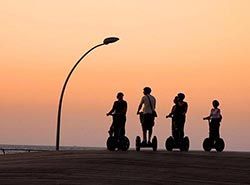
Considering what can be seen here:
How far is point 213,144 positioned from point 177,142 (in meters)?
2.11

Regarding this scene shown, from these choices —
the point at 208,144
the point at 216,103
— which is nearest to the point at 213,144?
the point at 208,144

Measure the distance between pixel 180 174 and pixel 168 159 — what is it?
11.8 feet

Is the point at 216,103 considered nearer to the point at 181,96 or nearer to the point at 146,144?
the point at 181,96

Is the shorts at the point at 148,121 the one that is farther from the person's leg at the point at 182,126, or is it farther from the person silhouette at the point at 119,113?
the person's leg at the point at 182,126

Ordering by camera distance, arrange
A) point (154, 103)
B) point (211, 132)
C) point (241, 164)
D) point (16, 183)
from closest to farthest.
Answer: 1. point (16, 183)
2. point (241, 164)
3. point (154, 103)
4. point (211, 132)

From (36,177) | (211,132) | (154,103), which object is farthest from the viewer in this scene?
(211,132)

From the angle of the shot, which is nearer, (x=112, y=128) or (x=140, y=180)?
(x=140, y=180)

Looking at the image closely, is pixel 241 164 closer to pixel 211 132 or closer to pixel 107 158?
pixel 107 158

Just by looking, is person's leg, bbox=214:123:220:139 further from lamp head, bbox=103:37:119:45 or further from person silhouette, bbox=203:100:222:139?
lamp head, bbox=103:37:119:45

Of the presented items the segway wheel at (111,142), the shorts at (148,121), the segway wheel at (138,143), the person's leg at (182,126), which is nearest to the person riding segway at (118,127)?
the segway wheel at (111,142)

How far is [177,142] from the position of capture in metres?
23.6

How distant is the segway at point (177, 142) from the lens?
23500 mm

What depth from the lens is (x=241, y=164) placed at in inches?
683

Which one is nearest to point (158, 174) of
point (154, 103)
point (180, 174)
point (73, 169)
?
point (180, 174)
